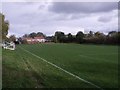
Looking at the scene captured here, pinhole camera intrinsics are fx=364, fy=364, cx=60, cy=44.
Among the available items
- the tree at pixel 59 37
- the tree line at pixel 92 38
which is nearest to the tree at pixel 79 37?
the tree line at pixel 92 38

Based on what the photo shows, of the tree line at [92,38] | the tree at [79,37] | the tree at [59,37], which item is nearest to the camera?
the tree line at [92,38]

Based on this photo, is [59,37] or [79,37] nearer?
[79,37]

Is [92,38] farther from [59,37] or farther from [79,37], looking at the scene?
[59,37]

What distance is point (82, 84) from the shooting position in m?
14.0

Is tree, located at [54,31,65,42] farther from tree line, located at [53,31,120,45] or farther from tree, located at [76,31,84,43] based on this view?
tree, located at [76,31,84,43]

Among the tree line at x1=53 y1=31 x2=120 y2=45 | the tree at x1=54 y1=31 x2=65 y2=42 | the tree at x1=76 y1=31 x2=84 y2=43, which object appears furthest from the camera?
the tree at x1=54 y1=31 x2=65 y2=42

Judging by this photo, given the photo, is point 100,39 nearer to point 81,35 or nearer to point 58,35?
point 81,35

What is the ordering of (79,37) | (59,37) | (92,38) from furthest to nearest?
(59,37) → (79,37) → (92,38)

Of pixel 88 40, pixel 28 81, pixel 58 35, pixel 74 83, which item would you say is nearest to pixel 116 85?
pixel 74 83

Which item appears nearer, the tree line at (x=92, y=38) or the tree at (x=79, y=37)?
the tree line at (x=92, y=38)

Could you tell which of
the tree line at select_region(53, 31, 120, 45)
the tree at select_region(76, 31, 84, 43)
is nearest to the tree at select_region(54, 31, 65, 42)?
the tree line at select_region(53, 31, 120, 45)

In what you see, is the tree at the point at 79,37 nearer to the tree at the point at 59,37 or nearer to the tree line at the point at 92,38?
the tree line at the point at 92,38

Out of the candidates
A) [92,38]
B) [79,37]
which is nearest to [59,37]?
[79,37]

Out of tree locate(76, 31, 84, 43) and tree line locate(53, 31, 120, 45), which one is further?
tree locate(76, 31, 84, 43)
